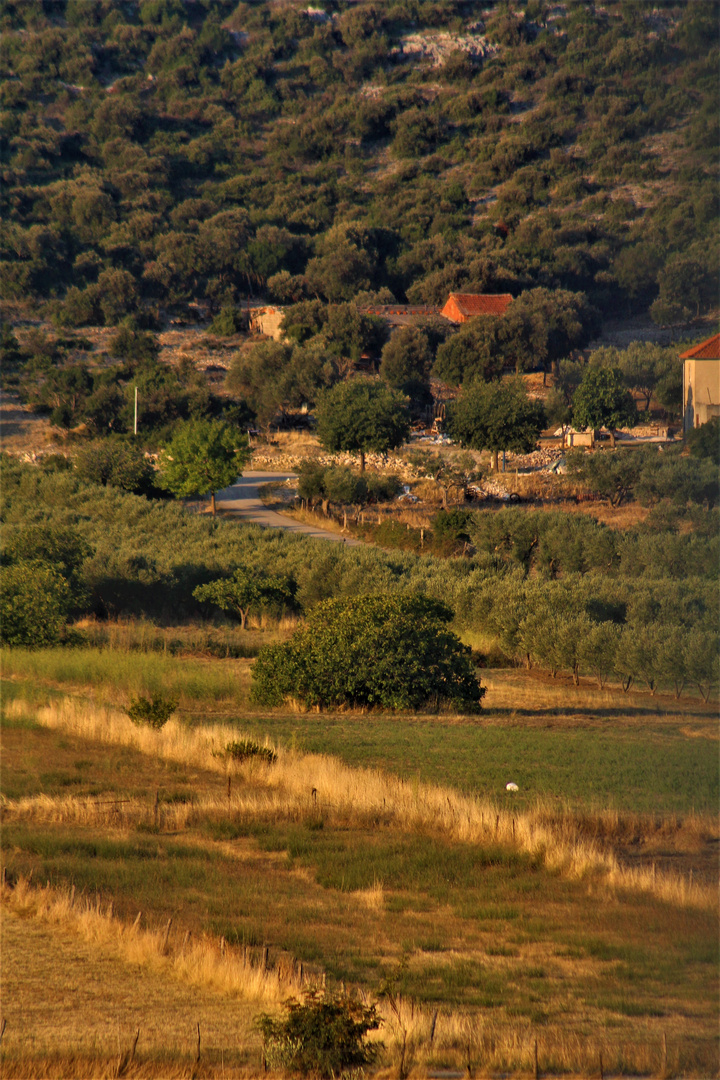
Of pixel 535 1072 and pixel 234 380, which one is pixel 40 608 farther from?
pixel 234 380

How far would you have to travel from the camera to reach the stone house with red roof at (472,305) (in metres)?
81.4

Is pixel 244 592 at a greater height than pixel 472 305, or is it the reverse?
pixel 472 305

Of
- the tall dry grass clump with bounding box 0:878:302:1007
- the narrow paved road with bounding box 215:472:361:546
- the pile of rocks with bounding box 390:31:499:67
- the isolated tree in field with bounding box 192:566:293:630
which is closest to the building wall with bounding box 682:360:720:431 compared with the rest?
the narrow paved road with bounding box 215:472:361:546

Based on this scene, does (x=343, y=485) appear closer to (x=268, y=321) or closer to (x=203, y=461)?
(x=203, y=461)

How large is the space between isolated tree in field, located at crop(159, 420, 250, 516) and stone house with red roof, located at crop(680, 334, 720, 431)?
80.6 ft

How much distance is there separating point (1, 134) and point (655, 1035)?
127777 millimetres

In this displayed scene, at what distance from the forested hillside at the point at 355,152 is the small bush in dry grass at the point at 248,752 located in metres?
68.5

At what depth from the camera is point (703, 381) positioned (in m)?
55.1

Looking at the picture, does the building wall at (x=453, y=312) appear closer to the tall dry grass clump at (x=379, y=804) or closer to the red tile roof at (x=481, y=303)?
the red tile roof at (x=481, y=303)

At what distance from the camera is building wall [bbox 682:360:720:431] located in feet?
180

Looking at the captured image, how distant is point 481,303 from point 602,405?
3037cm

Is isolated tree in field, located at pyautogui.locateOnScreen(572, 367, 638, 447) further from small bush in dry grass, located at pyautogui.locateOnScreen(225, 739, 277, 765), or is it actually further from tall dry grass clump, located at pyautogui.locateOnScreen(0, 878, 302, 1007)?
tall dry grass clump, located at pyautogui.locateOnScreen(0, 878, 302, 1007)


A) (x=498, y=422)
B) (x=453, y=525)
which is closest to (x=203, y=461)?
(x=453, y=525)

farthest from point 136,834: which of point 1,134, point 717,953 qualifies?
point 1,134
